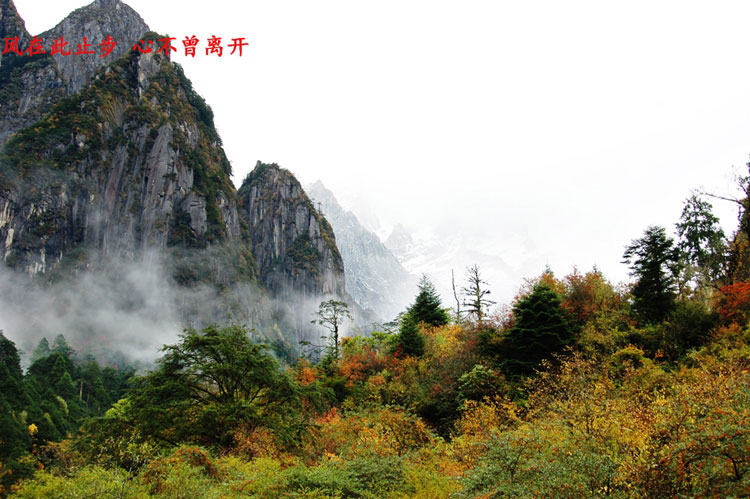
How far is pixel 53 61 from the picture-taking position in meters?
117

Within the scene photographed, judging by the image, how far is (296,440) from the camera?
17.8 metres

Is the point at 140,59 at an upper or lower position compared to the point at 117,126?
upper

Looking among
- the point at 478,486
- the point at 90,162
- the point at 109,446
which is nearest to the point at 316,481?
the point at 478,486

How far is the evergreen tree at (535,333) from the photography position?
20859 mm


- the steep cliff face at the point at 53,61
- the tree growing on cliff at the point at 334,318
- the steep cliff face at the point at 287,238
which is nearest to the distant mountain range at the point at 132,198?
the steep cliff face at the point at 53,61

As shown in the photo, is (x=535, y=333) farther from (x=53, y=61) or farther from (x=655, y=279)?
(x=53, y=61)

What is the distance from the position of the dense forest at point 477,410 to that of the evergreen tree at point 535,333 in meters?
0.10

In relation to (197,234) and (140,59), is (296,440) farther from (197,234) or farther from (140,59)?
(140,59)

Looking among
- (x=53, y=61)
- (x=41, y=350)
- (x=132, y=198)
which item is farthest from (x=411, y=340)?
(x=53, y=61)

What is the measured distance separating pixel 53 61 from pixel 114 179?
61791 mm

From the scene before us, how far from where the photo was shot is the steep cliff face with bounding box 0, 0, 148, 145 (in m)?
107

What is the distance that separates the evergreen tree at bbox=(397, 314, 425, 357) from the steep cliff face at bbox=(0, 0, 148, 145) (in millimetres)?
126828

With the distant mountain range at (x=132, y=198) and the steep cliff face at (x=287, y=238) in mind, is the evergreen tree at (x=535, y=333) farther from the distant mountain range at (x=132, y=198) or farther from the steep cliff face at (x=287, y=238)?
the steep cliff face at (x=287, y=238)

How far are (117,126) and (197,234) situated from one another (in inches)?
1328
